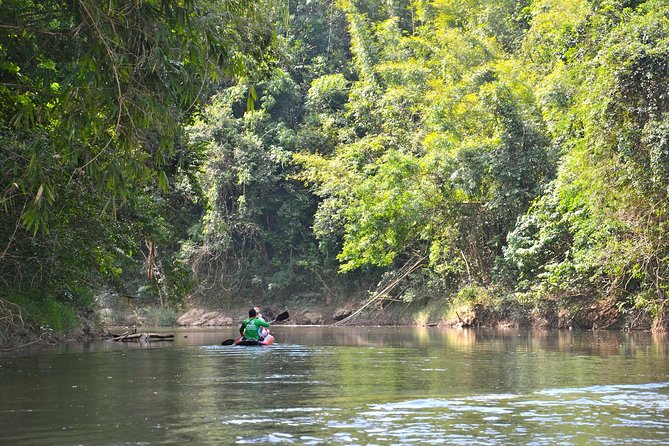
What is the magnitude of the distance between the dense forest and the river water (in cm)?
221

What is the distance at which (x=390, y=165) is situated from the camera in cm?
3775

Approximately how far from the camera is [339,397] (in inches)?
431

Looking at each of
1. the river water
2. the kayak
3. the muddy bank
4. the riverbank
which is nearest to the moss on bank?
the riverbank

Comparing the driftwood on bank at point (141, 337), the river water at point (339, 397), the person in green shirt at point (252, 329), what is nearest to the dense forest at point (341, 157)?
the driftwood on bank at point (141, 337)

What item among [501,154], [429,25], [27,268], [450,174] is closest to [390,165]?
[450,174]

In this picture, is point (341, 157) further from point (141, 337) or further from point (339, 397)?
point (339, 397)

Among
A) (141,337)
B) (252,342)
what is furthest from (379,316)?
(252,342)

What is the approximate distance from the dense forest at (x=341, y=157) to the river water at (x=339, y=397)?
7.26 ft

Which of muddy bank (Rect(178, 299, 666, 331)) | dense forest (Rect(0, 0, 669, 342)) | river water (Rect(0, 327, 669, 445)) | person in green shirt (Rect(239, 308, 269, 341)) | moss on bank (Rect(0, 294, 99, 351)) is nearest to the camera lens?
river water (Rect(0, 327, 669, 445))

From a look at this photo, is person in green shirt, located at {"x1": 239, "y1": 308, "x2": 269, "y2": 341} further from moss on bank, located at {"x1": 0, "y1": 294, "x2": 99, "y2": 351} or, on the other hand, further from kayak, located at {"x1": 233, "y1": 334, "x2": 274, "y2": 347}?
moss on bank, located at {"x1": 0, "y1": 294, "x2": 99, "y2": 351}

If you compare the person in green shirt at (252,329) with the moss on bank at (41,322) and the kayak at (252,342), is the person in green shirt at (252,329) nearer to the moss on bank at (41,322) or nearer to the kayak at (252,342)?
the kayak at (252,342)

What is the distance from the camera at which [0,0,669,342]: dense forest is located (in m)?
10.9

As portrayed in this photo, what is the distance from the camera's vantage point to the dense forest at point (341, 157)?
1094 centimetres

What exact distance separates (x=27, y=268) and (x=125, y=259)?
15.3 feet
